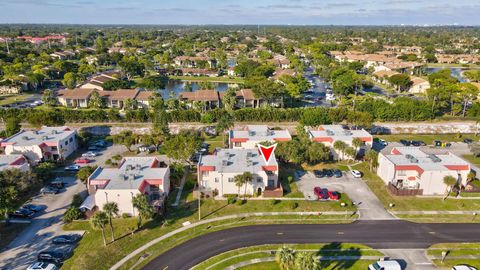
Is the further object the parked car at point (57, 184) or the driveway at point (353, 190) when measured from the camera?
the parked car at point (57, 184)

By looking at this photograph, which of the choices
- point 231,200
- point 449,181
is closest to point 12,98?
point 231,200

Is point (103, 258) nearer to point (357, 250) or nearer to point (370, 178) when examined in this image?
point (357, 250)

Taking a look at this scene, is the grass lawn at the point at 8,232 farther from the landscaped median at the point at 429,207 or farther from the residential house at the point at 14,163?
the landscaped median at the point at 429,207

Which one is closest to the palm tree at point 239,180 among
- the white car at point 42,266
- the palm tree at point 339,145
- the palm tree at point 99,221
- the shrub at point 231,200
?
the shrub at point 231,200

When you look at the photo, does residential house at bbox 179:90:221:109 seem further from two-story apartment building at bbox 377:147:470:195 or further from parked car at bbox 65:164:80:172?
two-story apartment building at bbox 377:147:470:195

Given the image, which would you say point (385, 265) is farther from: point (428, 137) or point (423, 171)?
point (428, 137)

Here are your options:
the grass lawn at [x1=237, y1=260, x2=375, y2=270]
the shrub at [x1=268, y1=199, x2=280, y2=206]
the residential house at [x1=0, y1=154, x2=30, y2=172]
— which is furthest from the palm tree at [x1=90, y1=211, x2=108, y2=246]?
the shrub at [x1=268, y1=199, x2=280, y2=206]

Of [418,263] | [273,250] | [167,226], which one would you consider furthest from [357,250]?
[167,226]
